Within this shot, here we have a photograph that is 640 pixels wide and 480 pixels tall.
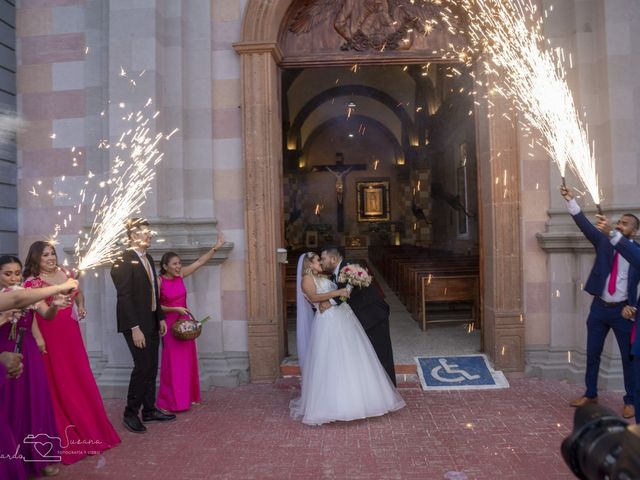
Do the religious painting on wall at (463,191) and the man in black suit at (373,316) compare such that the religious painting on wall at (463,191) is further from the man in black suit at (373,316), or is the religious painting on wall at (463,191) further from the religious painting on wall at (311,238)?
the man in black suit at (373,316)

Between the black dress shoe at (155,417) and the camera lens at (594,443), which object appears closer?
the camera lens at (594,443)

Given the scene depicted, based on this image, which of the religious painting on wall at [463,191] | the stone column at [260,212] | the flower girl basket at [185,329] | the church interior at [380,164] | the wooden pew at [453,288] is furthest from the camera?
the church interior at [380,164]

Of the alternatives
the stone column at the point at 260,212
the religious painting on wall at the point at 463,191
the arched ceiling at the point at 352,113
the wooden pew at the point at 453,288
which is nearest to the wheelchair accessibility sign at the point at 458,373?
the stone column at the point at 260,212

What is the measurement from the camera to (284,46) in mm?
7328

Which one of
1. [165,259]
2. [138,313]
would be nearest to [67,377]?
[138,313]

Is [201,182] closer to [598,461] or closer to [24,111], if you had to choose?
[24,111]

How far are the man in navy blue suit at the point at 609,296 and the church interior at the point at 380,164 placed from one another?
789 cm

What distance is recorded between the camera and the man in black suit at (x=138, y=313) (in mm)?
5043

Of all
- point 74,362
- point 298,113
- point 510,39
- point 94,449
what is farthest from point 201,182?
point 298,113

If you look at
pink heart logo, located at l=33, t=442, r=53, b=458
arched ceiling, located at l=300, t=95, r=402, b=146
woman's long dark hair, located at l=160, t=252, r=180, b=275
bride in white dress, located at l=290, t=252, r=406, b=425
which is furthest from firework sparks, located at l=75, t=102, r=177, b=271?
arched ceiling, located at l=300, t=95, r=402, b=146

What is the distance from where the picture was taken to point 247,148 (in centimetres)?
677

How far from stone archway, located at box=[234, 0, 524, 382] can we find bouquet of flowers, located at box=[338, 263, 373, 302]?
1.58m

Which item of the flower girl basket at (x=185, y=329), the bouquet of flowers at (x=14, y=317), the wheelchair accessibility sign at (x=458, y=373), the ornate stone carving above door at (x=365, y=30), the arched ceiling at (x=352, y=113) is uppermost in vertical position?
the arched ceiling at (x=352, y=113)

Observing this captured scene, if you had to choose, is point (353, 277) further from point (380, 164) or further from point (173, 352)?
point (380, 164)
